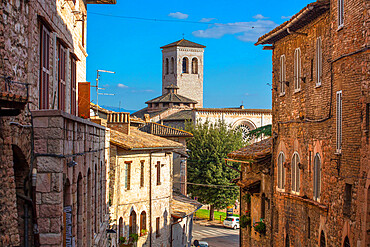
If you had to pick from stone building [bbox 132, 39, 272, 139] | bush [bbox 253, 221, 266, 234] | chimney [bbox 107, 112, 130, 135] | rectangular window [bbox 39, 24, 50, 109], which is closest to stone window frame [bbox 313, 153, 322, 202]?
bush [bbox 253, 221, 266, 234]

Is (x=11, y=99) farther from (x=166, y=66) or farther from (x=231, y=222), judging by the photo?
(x=166, y=66)

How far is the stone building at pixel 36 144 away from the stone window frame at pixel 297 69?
32.9 ft

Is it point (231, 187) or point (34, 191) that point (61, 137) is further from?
point (231, 187)

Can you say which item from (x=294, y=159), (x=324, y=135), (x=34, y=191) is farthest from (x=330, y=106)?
(x=34, y=191)

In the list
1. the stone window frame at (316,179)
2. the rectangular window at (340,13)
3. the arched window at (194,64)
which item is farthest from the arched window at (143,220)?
the arched window at (194,64)

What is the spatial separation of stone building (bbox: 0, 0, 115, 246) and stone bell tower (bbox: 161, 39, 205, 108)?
284 ft

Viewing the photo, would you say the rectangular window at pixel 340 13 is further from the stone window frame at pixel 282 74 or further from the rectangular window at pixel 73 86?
the rectangular window at pixel 73 86

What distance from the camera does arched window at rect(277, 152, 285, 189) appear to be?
2062 centimetres

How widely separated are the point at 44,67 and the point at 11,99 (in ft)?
14.0

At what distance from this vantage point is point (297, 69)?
19.2m

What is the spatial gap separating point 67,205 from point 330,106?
896 cm

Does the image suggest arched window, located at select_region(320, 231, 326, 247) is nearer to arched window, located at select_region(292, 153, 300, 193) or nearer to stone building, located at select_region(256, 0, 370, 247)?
stone building, located at select_region(256, 0, 370, 247)

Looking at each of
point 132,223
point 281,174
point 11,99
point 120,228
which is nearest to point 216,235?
point 132,223

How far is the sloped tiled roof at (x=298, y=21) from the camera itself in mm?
15828
